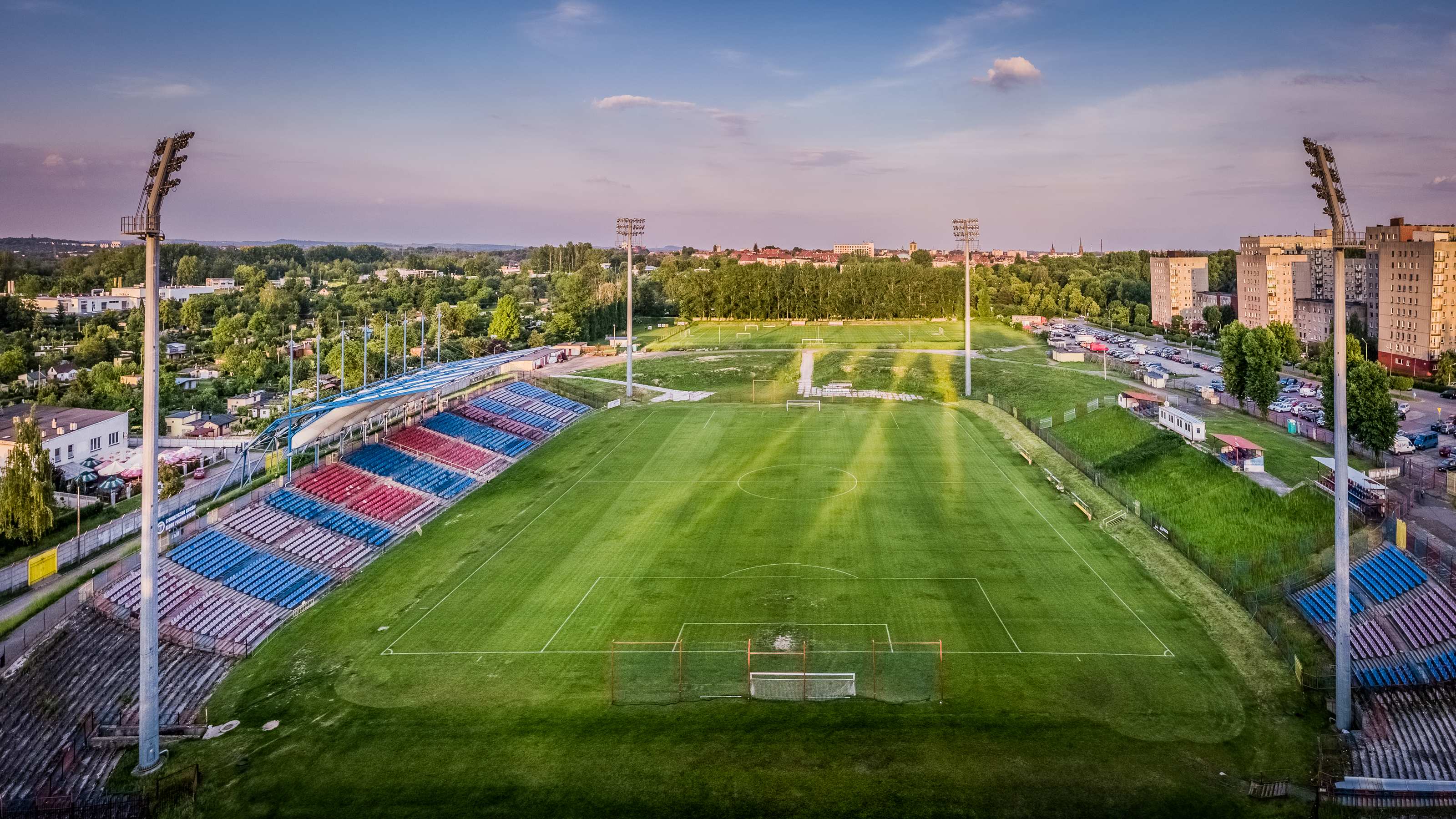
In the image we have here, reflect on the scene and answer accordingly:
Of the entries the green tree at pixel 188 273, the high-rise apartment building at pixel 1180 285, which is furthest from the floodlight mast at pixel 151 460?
the green tree at pixel 188 273

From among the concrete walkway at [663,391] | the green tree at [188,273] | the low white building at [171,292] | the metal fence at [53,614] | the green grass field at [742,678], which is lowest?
the green grass field at [742,678]

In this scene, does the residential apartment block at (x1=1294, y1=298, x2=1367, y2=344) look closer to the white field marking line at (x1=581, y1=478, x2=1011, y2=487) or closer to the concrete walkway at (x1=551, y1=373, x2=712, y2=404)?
the concrete walkway at (x1=551, y1=373, x2=712, y2=404)

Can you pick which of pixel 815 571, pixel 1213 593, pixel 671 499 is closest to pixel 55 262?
pixel 671 499

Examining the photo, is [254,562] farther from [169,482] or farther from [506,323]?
[506,323]

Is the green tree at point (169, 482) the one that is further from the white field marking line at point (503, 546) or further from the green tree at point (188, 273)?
the green tree at point (188, 273)

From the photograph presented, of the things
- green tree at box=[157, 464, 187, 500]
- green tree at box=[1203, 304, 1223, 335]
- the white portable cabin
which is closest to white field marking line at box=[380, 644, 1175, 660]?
green tree at box=[157, 464, 187, 500]
